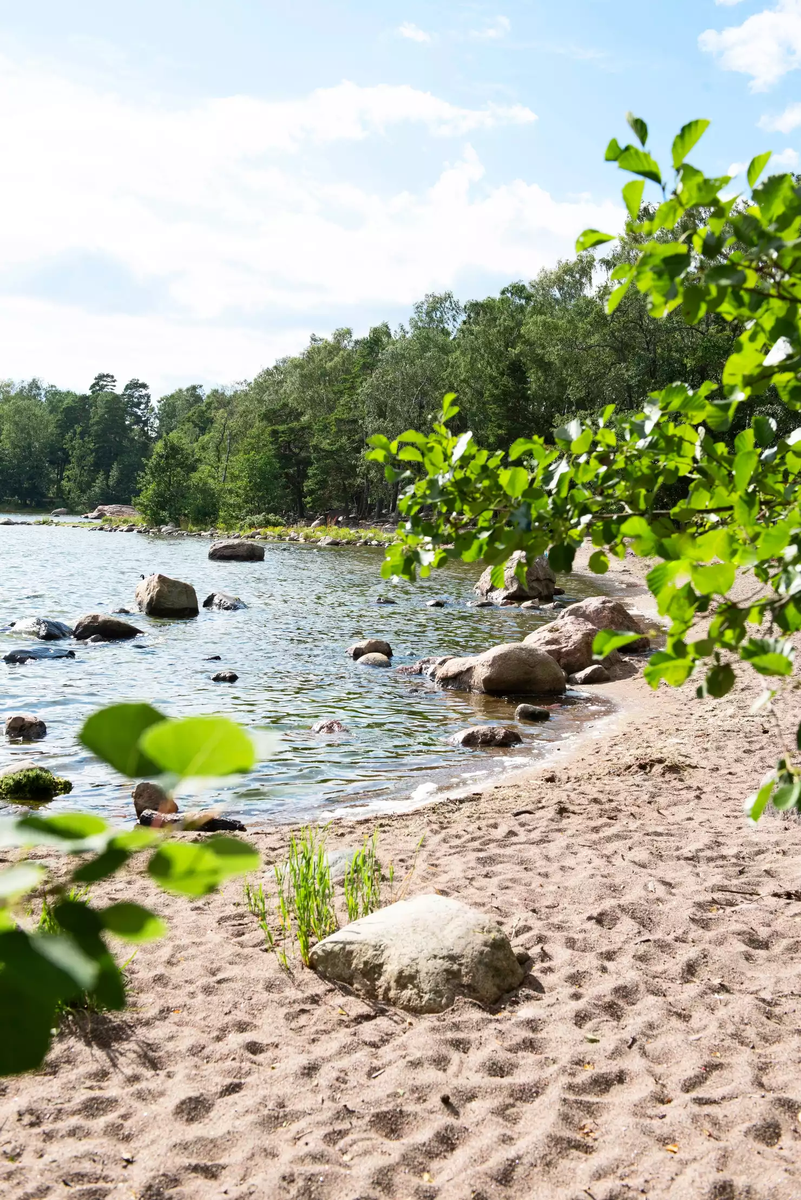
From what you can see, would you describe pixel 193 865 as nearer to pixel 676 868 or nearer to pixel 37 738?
pixel 676 868

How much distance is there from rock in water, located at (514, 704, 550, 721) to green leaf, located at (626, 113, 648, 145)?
11.6m

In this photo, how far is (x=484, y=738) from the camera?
11383mm

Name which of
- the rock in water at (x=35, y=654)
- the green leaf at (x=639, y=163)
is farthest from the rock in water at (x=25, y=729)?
the green leaf at (x=639, y=163)

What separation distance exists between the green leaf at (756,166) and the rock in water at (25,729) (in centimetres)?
1052

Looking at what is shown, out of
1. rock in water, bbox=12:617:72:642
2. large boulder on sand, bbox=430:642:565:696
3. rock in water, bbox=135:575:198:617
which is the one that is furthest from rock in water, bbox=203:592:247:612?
large boulder on sand, bbox=430:642:565:696

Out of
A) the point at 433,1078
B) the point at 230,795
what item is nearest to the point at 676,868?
the point at 433,1078

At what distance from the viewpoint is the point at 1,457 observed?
102 metres

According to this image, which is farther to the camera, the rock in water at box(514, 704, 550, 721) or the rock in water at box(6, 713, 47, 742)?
the rock in water at box(514, 704, 550, 721)

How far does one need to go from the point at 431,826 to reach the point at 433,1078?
3844mm

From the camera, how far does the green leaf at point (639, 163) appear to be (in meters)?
1.55

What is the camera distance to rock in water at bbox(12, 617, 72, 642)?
18359 mm

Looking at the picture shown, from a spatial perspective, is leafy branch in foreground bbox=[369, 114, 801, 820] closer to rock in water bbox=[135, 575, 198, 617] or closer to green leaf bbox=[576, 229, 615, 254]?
green leaf bbox=[576, 229, 615, 254]

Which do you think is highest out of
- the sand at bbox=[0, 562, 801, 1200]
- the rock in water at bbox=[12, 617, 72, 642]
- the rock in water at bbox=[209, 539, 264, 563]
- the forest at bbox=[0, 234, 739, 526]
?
the forest at bbox=[0, 234, 739, 526]

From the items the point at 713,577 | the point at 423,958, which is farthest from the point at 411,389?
the point at 713,577
